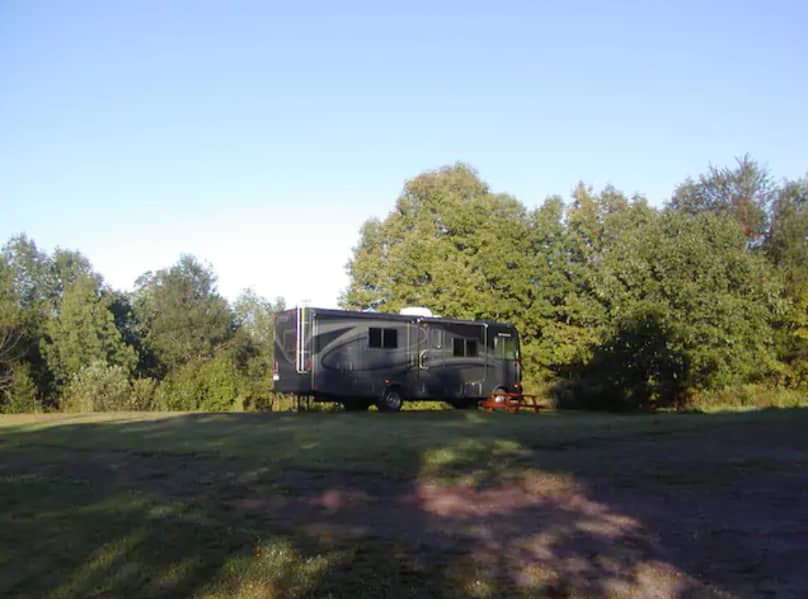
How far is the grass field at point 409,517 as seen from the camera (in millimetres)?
5340

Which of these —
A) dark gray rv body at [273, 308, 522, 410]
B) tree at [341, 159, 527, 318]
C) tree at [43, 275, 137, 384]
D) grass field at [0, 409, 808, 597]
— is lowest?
grass field at [0, 409, 808, 597]

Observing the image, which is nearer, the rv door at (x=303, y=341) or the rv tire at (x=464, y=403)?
the rv door at (x=303, y=341)

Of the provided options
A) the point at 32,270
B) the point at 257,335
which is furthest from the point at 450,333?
the point at 32,270

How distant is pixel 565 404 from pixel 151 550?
83.5 ft

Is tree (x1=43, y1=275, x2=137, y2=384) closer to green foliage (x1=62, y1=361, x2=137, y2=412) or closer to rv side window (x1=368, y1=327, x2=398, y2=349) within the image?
green foliage (x1=62, y1=361, x2=137, y2=412)

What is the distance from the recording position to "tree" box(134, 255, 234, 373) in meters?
62.7

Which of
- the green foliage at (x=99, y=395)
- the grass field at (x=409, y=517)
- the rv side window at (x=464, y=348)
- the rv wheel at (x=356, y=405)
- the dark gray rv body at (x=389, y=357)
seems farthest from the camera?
the green foliage at (x=99, y=395)

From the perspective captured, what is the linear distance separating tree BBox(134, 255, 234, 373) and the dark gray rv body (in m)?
39.7

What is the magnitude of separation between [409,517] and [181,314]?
196 feet

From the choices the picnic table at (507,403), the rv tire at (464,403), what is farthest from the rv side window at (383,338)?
the picnic table at (507,403)

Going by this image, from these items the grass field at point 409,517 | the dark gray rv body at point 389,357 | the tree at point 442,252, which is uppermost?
the tree at point 442,252

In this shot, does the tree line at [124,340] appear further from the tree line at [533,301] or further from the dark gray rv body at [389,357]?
the dark gray rv body at [389,357]

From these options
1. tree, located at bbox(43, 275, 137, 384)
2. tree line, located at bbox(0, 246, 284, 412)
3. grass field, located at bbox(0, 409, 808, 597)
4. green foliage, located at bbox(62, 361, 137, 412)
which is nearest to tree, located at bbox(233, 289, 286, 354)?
tree line, located at bbox(0, 246, 284, 412)

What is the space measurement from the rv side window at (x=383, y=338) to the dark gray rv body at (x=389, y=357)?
0.03m
